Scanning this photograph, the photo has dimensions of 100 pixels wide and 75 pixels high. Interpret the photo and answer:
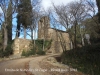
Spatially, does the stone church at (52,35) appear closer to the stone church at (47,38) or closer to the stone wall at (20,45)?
the stone church at (47,38)

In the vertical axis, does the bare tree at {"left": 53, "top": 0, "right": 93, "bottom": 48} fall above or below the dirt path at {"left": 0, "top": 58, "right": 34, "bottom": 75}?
above

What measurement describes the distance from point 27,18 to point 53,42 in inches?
336

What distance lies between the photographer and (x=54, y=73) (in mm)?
8750

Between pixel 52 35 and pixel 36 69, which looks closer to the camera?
pixel 36 69

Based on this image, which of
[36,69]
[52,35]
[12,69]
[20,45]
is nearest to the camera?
[36,69]

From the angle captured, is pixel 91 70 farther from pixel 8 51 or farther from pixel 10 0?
pixel 10 0

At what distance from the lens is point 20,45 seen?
91.9 ft

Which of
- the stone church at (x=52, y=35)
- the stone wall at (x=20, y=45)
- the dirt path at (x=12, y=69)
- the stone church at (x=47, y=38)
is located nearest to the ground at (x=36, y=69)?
the dirt path at (x=12, y=69)

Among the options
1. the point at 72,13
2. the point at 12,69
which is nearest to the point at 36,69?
the point at 12,69

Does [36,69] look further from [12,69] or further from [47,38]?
[47,38]

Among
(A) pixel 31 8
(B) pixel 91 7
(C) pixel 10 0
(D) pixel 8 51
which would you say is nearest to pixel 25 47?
(D) pixel 8 51

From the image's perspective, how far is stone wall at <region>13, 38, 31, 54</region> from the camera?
27.0m

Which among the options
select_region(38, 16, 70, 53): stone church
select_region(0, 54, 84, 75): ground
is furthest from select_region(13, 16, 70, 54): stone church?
select_region(0, 54, 84, 75): ground

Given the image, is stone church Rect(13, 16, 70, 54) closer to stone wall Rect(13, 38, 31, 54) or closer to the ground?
stone wall Rect(13, 38, 31, 54)
